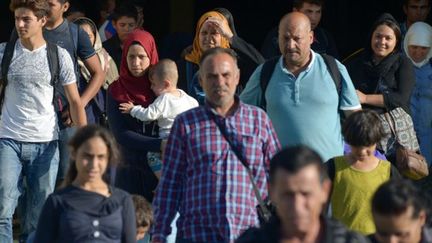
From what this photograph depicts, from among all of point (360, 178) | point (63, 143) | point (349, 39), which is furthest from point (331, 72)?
point (349, 39)

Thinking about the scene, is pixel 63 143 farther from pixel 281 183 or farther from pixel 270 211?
pixel 281 183

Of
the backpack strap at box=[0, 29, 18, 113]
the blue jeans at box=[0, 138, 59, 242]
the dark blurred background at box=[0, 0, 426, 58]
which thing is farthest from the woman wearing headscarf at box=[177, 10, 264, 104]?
the dark blurred background at box=[0, 0, 426, 58]

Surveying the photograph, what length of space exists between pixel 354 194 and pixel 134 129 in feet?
6.39

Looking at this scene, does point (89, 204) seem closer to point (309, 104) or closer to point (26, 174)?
point (309, 104)

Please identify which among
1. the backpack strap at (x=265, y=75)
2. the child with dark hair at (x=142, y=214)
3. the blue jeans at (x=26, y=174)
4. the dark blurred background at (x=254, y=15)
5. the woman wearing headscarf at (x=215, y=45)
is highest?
the dark blurred background at (x=254, y=15)

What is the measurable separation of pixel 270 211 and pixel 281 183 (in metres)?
1.69

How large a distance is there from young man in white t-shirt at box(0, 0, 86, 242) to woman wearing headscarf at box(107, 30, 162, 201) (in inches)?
13.0

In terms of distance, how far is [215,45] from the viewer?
332 inches

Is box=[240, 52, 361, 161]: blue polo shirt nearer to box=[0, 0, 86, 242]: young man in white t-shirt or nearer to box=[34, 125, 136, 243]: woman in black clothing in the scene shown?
box=[34, 125, 136, 243]: woman in black clothing

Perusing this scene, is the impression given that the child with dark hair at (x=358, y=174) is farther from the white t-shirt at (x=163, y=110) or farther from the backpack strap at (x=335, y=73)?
the white t-shirt at (x=163, y=110)

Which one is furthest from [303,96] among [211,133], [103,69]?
[103,69]

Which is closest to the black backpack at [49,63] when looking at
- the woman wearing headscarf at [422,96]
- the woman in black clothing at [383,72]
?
the woman in black clothing at [383,72]

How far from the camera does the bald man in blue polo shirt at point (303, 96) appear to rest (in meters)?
7.16

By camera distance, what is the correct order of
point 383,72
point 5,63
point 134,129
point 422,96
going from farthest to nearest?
point 422,96 → point 383,72 → point 134,129 → point 5,63
